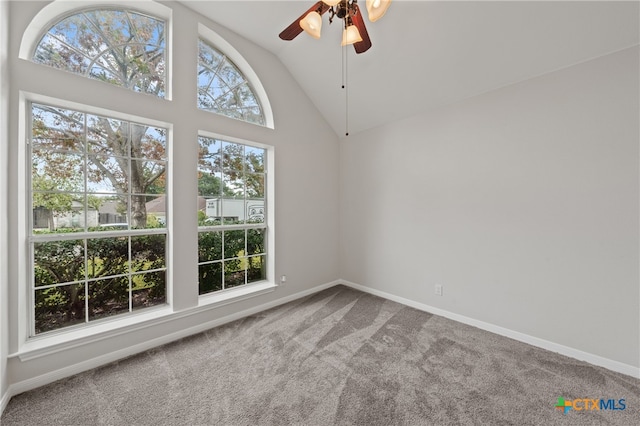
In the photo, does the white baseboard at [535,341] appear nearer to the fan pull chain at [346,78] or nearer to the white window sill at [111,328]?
the white window sill at [111,328]

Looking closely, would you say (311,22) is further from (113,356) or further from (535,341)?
(535,341)

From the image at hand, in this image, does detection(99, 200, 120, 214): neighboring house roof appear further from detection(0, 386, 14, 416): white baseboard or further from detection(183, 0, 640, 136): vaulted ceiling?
detection(183, 0, 640, 136): vaulted ceiling

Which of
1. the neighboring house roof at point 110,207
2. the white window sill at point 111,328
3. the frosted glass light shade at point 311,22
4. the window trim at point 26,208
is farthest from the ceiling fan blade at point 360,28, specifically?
the white window sill at point 111,328

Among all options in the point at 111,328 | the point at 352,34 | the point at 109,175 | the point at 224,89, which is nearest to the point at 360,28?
the point at 352,34

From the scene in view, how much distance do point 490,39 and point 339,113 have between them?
187cm

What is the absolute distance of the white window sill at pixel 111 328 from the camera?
5.82 ft

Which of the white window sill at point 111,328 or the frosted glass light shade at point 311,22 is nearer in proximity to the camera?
the frosted glass light shade at point 311,22

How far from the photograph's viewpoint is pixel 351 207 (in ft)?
12.7

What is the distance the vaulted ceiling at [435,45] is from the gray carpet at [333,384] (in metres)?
2.60

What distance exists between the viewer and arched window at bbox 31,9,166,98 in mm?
1961

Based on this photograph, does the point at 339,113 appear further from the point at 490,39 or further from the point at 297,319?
the point at 297,319

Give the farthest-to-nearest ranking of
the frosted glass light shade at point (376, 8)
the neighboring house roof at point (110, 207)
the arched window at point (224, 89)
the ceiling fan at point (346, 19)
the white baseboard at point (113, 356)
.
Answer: the arched window at point (224, 89) < the neighboring house roof at point (110, 207) < the white baseboard at point (113, 356) < the ceiling fan at point (346, 19) < the frosted glass light shade at point (376, 8)

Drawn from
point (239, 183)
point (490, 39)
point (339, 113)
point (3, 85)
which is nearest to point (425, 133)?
point (490, 39)

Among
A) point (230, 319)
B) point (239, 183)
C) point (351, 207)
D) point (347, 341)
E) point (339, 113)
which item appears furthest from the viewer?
point (351, 207)
